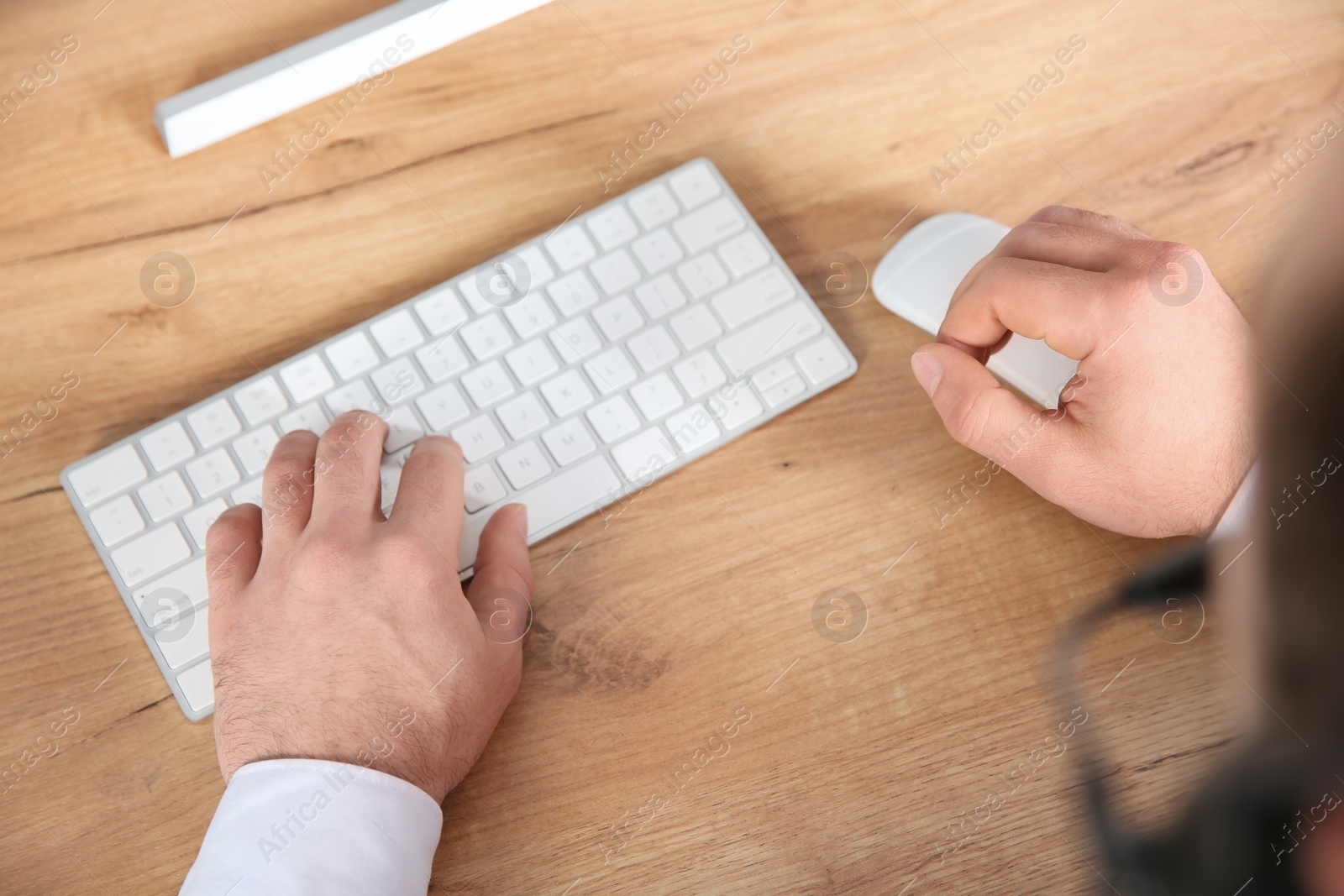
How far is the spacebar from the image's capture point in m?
0.59

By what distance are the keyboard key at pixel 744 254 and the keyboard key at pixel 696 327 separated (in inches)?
1.6

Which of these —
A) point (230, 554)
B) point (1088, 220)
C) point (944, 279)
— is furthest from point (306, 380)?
point (1088, 220)

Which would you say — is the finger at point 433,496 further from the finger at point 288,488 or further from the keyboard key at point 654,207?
the keyboard key at point 654,207

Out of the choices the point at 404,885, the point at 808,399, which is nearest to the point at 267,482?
the point at 404,885

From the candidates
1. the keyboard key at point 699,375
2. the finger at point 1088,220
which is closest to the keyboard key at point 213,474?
the keyboard key at point 699,375

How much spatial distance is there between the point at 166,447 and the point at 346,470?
0.44 ft

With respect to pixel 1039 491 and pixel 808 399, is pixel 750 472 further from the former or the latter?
pixel 1039 491

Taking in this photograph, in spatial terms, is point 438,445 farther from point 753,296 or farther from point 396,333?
point 753,296

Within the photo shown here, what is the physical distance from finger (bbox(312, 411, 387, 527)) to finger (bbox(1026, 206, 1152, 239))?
0.51 metres

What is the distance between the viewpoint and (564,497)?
1.99 feet

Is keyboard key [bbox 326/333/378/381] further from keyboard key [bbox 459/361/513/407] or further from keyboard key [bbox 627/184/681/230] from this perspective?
keyboard key [bbox 627/184/681/230]

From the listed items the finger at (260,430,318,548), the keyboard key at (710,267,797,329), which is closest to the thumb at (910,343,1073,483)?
the keyboard key at (710,267,797,329)

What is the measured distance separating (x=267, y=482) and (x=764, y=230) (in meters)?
0.42

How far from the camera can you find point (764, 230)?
70 cm
